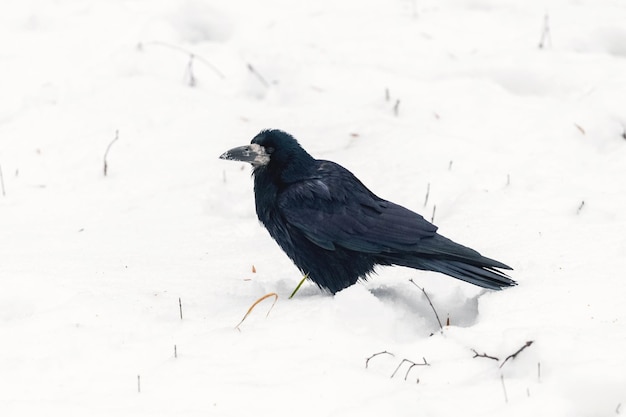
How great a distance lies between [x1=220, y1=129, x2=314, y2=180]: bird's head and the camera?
15.0ft

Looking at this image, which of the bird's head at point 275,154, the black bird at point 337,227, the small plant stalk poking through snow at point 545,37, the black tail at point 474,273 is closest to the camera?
the black tail at point 474,273

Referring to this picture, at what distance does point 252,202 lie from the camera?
17.8ft

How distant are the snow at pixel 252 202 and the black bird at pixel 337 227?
5.4 inches

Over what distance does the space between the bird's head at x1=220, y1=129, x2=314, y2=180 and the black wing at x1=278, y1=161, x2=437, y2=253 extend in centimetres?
14

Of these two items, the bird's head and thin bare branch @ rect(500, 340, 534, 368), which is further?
the bird's head

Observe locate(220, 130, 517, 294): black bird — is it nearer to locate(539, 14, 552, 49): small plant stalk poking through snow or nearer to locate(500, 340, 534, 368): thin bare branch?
locate(500, 340, 534, 368): thin bare branch

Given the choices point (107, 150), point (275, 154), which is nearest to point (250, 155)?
point (275, 154)

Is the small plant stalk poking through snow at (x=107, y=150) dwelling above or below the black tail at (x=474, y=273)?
below

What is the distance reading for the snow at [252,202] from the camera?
3240 mm

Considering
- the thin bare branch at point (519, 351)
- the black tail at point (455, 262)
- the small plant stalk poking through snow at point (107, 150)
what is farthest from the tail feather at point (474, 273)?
the small plant stalk poking through snow at point (107, 150)

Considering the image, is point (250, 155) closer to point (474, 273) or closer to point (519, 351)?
point (474, 273)

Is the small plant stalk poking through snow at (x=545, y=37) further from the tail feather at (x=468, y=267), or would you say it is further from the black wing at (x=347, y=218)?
the tail feather at (x=468, y=267)

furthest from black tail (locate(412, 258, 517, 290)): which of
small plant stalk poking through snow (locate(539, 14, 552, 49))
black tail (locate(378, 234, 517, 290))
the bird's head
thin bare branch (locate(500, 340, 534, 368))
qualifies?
small plant stalk poking through snow (locate(539, 14, 552, 49))

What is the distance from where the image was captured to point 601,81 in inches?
253
